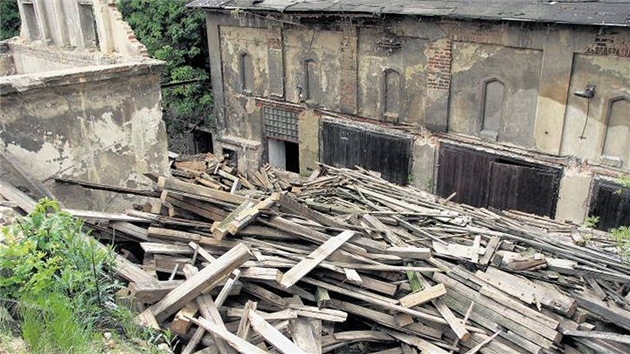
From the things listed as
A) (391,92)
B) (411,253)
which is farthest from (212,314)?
(391,92)

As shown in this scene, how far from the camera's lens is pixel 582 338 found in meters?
6.52

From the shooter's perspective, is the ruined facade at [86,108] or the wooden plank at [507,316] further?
the ruined facade at [86,108]

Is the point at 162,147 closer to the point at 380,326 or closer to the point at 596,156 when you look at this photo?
the point at 380,326

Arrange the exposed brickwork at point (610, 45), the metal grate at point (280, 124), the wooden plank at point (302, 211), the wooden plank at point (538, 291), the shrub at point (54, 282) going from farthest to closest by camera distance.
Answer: the metal grate at point (280, 124)
the exposed brickwork at point (610, 45)
the wooden plank at point (302, 211)
the wooden plank at point (538, 291)
the shrub at point (54, 282)

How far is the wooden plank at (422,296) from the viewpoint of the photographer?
21.8 ft

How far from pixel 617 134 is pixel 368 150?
638 centimetres

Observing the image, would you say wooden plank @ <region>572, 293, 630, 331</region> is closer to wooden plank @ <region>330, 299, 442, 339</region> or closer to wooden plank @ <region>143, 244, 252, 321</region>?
wooden plank @ <region>330, 299, 442, 339</region>

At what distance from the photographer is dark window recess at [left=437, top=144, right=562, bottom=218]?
12.1m

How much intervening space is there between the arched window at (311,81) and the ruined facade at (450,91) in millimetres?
39

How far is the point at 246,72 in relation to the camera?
17000 millimetres

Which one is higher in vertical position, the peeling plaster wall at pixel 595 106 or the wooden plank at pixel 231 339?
the peeling plaster wall at pixel 595 106

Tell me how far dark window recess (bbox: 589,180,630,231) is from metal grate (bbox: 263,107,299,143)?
8730mm

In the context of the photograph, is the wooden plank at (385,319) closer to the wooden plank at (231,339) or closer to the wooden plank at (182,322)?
the wooden plank at (231,339)

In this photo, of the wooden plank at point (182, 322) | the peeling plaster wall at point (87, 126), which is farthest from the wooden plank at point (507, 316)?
the peeling plaster wall at point (87, 126)
